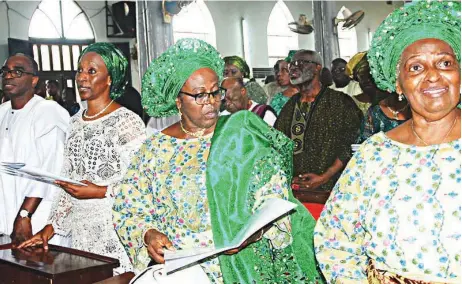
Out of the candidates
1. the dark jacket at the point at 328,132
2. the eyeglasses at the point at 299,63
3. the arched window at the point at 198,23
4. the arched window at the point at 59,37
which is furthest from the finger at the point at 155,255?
the arched window at the point at 59,37

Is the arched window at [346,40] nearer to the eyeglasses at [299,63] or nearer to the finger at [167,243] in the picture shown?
the eyeglasses at [299,63]

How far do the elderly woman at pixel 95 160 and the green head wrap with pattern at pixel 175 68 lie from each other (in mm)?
796

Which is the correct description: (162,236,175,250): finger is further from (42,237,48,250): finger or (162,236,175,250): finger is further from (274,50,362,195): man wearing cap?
(274,50,362,195): man wearing cap

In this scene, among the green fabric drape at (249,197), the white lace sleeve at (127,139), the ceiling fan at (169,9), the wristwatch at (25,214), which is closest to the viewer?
the green fabric drape at (249,197)

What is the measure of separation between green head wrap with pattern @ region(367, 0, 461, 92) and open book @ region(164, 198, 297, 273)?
0.57 m

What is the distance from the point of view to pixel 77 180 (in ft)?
13.6

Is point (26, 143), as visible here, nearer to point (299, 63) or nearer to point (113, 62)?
point (113, 62)

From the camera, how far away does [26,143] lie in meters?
4.96

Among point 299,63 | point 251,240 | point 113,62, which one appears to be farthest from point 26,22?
point 251,240

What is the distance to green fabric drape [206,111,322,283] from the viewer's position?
283 cm

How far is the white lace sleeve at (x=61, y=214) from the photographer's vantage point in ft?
13.9

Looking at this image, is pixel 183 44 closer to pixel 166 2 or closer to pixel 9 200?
pixel 9 200

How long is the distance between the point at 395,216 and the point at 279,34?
482 inches

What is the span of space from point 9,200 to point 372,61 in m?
3.52
